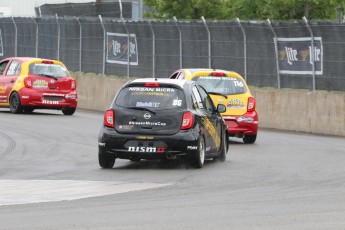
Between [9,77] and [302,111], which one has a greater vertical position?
[9,77]

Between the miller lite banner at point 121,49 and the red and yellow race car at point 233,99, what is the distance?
14183 millimetres

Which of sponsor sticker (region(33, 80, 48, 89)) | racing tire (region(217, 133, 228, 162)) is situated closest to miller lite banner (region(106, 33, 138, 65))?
sponsor sticker (region(33, 80, 48, 89))

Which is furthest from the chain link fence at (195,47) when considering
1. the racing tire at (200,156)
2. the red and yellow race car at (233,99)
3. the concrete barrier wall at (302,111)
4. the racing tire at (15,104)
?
the racing tire at (200,156)

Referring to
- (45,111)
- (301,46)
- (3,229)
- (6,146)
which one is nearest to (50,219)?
(3,229)

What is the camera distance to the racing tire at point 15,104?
98.7ft

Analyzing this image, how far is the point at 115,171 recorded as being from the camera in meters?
17.0

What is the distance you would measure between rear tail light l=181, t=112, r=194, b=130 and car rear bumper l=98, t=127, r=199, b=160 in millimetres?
75

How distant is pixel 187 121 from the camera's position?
1708 cm

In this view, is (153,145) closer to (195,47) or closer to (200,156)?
(200,156)

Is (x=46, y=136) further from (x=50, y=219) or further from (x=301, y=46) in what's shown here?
(x=50, y=219)

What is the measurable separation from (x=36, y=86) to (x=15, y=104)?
0.85 metres

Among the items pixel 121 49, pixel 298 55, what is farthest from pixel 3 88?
pixel 121 49

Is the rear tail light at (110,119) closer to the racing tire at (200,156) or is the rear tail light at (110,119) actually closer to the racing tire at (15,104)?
the racing tire at (200,156)

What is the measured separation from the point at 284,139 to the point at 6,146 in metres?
6.92
